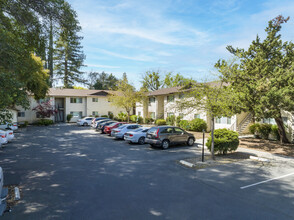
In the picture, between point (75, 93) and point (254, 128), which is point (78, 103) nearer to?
point (75, 93)

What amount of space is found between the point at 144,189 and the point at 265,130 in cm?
1693

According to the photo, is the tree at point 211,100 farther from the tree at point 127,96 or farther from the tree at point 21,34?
the tree at point 127,96

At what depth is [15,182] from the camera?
7477 mm

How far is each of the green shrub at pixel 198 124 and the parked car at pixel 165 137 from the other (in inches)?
369

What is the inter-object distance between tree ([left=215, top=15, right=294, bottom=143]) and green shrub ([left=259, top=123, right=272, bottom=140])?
2243mm

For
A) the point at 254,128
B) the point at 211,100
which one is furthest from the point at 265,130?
the point at 211,100

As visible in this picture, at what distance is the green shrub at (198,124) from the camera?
23969 millimetres

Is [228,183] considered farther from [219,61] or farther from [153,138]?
[219,61]

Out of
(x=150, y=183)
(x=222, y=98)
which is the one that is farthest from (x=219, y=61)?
(x=150, y=183)

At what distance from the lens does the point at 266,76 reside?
1392cm

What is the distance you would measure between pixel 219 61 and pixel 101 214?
1262cm

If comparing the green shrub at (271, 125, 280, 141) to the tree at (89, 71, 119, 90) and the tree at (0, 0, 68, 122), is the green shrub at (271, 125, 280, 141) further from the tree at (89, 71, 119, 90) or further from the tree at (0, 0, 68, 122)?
the tree at (89, 71, 119, 90)

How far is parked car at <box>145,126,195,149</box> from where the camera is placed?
13.7 meters

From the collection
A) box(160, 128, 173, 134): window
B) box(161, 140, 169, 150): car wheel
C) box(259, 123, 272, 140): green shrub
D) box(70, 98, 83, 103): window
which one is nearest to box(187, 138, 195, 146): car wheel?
box(160, 128, 173, 134): window
